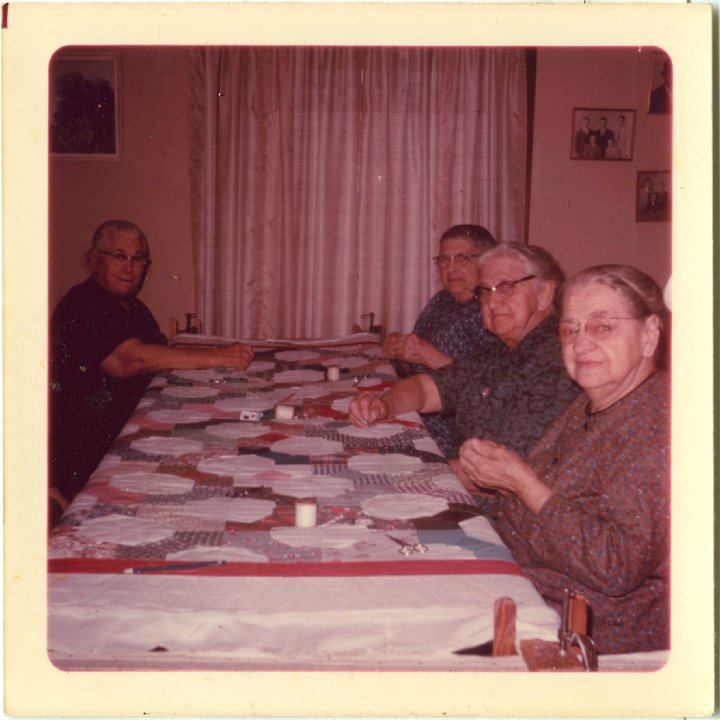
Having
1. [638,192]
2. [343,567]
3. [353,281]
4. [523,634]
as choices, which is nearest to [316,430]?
[343,567]

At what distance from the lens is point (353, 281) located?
4520 mm

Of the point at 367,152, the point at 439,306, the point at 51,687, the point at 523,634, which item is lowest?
the point at 51,687

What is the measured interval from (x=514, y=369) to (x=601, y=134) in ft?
9.30

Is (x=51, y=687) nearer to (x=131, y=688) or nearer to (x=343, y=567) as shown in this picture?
(x=131, y=688)

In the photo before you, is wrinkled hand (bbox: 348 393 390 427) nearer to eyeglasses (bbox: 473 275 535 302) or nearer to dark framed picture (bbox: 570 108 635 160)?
eyeglasses (bbox: 473 275 535 302)

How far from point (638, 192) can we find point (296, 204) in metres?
1.87

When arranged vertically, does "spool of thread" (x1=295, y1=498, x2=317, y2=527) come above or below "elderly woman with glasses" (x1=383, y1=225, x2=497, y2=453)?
below

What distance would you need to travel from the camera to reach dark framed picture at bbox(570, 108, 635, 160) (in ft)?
15.0

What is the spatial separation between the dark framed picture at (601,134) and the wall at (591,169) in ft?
0.09

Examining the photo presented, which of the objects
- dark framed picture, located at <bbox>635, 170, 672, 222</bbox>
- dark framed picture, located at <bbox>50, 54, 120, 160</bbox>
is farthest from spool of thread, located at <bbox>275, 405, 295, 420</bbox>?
dark framed picture, located at <bbox>635, 170, 672, 222</bbox>

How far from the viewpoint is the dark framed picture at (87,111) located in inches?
170

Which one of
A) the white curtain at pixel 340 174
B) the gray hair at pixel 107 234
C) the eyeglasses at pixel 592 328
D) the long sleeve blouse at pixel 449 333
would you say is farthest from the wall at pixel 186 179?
the eyeglasses at pixel 592 328

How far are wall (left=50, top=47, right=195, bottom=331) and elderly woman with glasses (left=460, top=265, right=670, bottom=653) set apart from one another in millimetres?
3190

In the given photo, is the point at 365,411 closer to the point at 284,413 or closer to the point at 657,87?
the point at 284,413
